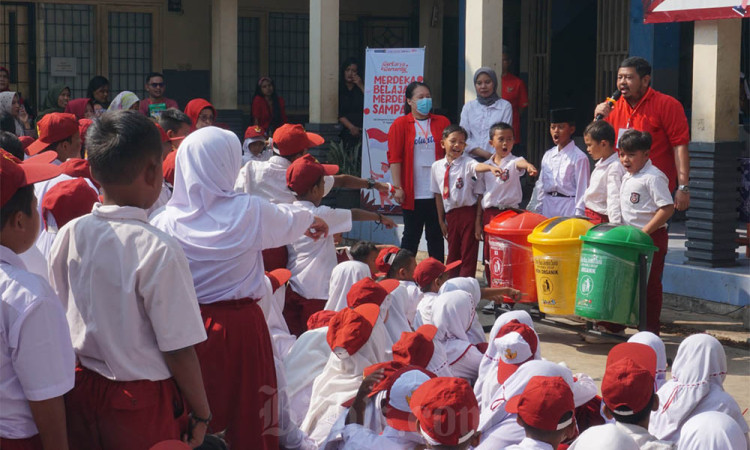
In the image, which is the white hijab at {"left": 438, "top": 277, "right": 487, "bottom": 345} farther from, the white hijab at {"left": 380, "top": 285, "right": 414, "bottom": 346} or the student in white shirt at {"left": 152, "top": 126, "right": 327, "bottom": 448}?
the student in white shirt at {"left": 152, "top": 126, "right": 327, "bottom": 448}

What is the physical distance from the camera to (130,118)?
9.50 feet

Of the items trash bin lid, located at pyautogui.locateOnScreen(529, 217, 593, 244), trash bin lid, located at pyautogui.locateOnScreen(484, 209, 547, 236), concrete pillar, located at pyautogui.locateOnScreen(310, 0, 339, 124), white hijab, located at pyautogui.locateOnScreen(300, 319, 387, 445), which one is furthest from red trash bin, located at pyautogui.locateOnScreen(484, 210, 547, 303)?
concrete pillar, located at pyautogui.locateOnScreen(310, 0, 339, 124)

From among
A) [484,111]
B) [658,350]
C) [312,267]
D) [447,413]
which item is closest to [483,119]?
[484,111]

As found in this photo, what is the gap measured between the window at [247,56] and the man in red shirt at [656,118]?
30.1 feet

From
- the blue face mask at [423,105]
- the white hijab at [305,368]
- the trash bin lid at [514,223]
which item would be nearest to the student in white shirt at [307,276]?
the white hijab at [305,368]

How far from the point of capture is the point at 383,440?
3547 mm

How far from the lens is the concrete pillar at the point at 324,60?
37.4 feet

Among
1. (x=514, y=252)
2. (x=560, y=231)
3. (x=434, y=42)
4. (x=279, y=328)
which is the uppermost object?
(x=434, y=42)

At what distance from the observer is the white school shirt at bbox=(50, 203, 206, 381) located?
278cm

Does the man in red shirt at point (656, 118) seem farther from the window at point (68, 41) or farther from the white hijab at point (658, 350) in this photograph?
the window at point (68, 41)

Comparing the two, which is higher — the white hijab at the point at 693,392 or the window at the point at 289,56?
the window at the point at 289,56

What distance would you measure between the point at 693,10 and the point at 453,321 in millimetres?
3570

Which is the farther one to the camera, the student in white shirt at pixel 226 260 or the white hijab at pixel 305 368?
the white hijab at pixel 305 368

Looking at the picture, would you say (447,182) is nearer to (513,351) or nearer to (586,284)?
(586,284)
